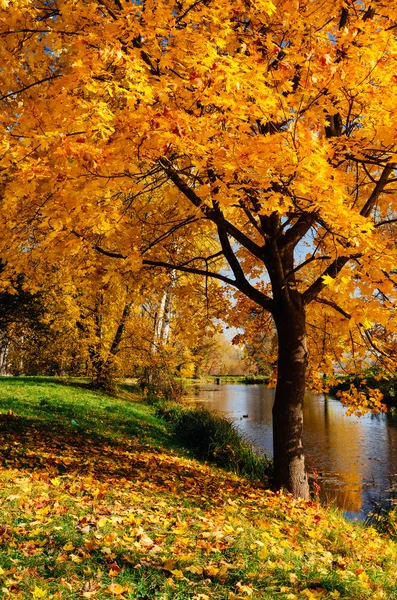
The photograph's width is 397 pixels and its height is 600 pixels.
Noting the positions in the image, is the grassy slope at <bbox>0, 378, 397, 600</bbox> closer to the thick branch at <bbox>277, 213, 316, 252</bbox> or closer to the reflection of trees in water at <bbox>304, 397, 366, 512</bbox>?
the reflection of trees in water at <bbox>304, 397, 366, 512</bbox>

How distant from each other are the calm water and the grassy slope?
269cm

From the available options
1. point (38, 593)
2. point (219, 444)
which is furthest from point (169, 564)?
point (219, 444)

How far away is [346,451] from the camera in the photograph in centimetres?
1332

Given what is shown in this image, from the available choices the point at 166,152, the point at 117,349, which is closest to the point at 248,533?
the point at 166,152

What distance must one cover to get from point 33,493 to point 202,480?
2.93 m

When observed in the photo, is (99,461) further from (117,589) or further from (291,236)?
(291,236)

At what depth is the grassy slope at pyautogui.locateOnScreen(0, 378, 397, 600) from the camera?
10.6 ft

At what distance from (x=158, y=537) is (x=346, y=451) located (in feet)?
34.9

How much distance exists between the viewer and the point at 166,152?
4617mm

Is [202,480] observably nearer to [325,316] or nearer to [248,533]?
[248,533]

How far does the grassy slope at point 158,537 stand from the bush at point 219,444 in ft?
4.16

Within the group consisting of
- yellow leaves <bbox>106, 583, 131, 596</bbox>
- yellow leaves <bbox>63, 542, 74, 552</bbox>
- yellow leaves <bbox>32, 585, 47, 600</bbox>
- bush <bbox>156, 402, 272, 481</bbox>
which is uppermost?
yellow leaves <bbox>63, 542, 74, 552</bbox>

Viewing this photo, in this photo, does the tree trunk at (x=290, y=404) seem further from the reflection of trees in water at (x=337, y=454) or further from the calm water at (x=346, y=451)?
the reflection of trees in water at (x=337, y=454)

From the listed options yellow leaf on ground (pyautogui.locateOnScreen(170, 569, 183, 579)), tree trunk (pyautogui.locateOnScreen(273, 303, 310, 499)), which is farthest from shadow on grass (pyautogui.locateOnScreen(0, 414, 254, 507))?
yellow leaf on ground (pyautogui.locateOnScreen(170, 569, 183, 579))
